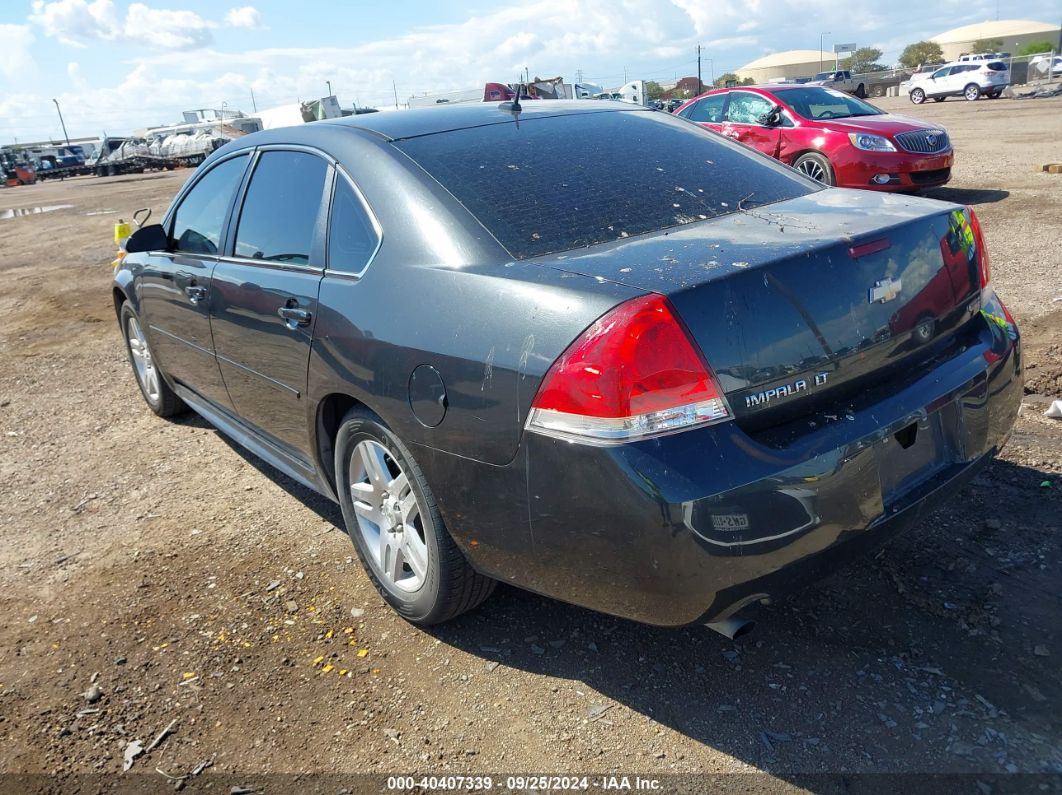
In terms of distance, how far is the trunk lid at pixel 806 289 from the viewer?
2.13 m

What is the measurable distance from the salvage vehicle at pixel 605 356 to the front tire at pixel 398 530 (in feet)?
0.03

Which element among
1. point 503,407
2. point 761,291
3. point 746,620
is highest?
point 761,291

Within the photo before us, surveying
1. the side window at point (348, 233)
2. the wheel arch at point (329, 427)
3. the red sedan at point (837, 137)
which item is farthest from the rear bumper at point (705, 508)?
the red sedan at point (837, 137)

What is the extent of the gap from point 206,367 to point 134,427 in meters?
1.69

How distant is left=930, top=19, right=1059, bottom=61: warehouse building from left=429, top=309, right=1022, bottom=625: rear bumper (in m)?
124

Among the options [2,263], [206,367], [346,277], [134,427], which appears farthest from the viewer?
[2,263]

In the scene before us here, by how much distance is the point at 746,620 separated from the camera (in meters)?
2.30

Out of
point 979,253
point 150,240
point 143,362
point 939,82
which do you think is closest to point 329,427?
point 150,240

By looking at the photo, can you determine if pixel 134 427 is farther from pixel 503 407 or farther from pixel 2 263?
pixel 2 263

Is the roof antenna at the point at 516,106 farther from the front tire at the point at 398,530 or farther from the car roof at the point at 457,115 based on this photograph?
the front tire at the point at 398,530

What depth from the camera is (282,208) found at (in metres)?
3.43

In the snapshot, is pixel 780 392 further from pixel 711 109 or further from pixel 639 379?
pixel 711 109

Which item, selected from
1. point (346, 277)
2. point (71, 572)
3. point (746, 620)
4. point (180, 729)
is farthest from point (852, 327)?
point (71, 572)

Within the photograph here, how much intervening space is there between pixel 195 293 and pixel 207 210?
18.5 inches
